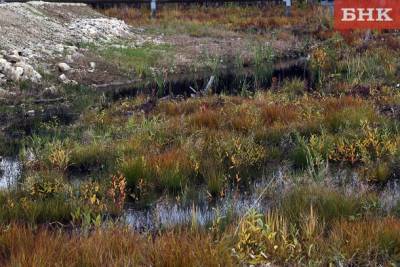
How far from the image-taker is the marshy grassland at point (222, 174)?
11.8 feet

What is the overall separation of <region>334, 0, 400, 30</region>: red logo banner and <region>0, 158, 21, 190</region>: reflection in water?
1602 cm

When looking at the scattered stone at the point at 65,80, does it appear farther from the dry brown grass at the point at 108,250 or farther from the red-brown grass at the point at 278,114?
the dry brown grass at the point at 108,250

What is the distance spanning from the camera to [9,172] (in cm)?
630

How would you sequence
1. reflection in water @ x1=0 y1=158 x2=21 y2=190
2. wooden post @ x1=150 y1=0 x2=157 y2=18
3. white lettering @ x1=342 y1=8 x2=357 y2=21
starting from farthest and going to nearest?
1. wooden post @ x1=150 y1=0 x2=157 y2=18
2. white lettering @ x1=342 y1=8 x2=357 y2=21
3. reflection in water @ x1=0 y1=158 x2=21 y2=190

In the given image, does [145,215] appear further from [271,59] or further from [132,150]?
[271,59]

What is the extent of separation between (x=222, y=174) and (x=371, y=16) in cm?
1702

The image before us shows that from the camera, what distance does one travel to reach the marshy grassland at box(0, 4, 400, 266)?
3.60 m

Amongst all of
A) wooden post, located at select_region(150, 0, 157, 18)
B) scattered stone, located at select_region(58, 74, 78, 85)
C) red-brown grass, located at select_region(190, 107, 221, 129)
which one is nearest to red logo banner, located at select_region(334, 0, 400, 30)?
wooden post, located at select_region(150, 0, 157, 18)

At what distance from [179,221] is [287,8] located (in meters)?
22.1

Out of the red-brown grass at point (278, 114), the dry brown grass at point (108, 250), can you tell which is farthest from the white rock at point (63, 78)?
the dry brown grass at point (108, 250)

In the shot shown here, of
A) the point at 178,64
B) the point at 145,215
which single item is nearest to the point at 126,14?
the point at 178,64

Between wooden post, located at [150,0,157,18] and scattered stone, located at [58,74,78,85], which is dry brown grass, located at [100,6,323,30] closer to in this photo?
wooden post, located at [150,0,157,18]

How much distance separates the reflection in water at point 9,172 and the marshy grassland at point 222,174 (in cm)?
16

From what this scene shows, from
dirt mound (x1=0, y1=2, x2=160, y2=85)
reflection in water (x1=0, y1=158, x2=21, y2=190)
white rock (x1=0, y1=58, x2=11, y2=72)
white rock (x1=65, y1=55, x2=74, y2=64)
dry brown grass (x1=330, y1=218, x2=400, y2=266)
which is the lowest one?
reflection in water (x1=0, y1=158, x2=21, y2=190)
